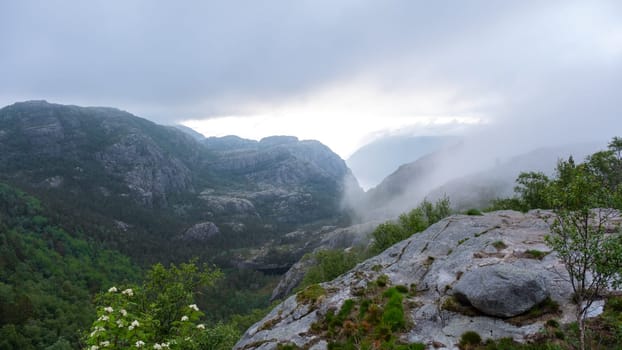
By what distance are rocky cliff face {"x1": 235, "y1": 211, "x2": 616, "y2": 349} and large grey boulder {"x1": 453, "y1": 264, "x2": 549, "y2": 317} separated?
0.19 feet

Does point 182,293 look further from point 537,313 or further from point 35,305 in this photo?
point 35,305

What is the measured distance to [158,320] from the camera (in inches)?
737

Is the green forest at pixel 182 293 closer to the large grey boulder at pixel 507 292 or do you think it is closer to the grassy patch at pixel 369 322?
the grassy patch at pixel 369 322

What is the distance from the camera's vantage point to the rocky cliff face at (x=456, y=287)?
64.8ft

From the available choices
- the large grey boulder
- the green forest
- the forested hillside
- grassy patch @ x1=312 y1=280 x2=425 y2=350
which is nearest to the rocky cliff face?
the large grey boulder

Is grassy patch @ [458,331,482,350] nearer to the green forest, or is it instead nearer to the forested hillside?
the green forest

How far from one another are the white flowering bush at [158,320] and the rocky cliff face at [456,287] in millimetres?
7418

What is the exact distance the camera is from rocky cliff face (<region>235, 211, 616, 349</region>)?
19.8 metres

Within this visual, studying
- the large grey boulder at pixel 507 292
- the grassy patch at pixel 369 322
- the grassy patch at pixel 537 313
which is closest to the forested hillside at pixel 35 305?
the grassy patch at pixel 369 322

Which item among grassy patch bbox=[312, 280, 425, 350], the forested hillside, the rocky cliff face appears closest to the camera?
the rocky cliff face

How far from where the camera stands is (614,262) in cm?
1267

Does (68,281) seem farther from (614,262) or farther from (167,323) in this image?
(614,262)

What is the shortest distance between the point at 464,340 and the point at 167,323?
20723 mm

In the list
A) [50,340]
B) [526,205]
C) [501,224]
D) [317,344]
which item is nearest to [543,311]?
[317,344]
